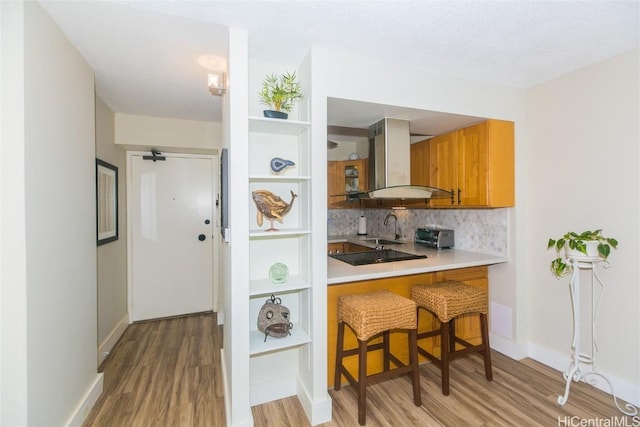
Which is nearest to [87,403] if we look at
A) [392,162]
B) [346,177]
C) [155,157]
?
[155,157]

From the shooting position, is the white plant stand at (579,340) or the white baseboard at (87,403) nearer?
the white baseboard at (87,403)

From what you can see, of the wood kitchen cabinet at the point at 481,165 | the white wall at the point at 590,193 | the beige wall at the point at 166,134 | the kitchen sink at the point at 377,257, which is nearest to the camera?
A: the white wall at the point at 590,193

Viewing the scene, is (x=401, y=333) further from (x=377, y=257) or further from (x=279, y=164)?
(x=279, y=164)

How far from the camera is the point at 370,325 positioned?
72.6 inches

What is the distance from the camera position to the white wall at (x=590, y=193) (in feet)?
6.47

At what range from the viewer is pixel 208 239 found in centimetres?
382

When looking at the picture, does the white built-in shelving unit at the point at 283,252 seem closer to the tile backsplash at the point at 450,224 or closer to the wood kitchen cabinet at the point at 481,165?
the wood kitchen cabinet at the point at 481,165

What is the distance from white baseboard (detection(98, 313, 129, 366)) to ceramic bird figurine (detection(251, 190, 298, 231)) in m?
2.06

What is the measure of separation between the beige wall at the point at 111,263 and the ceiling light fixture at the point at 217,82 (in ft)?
4.35

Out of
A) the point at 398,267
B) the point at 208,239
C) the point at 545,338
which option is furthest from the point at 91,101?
the point at 545,338

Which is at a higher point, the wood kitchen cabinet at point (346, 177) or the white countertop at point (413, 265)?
the wood kitchen cabinet at point (346, 177)

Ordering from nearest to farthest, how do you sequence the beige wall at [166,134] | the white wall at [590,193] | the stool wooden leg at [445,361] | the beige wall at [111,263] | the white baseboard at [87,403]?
1. the white baseboard at [87,403]
2. the white wall at [590,193]
3. the stool wooden leg at [445,361]
4. the beige wall at [111,263]
5. the beige wall at [166,134]

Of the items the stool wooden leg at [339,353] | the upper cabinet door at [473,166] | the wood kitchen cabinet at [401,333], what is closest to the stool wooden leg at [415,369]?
the wood kitchen cabinet at [401,333]

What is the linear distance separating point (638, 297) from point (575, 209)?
680mm
